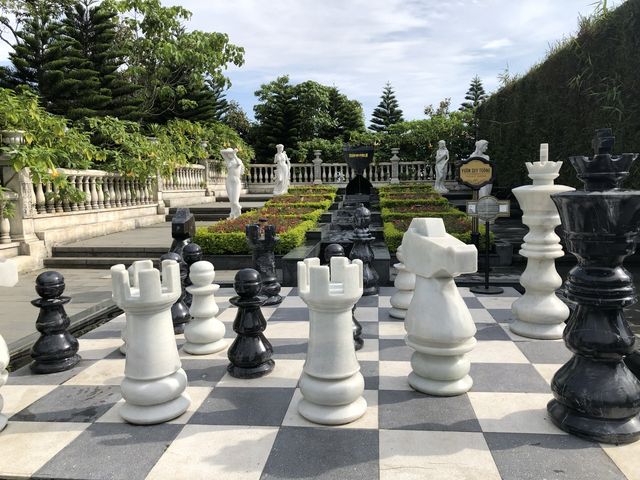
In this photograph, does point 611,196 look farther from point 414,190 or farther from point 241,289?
point 414,190

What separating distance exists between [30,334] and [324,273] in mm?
3419

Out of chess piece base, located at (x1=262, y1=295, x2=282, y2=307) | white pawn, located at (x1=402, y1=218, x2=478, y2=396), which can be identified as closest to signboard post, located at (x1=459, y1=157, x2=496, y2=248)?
chess piece base, located at (x1=262, y1=295, x2=282, y2=307)

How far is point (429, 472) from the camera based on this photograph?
6.48 feet

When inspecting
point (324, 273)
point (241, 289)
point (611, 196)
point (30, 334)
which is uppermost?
point (611, 196)

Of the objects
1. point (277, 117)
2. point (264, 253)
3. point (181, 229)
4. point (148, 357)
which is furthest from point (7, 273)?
point (277, 117)

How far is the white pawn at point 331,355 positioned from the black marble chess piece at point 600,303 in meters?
1.08

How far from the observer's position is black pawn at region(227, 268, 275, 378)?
3049 millimetres

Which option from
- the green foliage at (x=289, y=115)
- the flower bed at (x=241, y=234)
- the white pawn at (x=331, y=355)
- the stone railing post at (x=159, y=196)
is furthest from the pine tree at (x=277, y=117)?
the white pawn at (x=331, y=355)

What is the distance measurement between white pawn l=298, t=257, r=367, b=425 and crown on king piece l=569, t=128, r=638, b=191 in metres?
1.27

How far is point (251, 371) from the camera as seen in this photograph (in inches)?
120

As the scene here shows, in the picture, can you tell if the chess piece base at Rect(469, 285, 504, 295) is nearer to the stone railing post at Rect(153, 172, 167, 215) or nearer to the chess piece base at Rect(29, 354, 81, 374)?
the chess piece base at Rect(29, 354, 81, 374)

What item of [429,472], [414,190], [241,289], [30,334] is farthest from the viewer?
[414,190]

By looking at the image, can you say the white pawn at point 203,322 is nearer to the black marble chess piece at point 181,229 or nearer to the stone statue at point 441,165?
the black marble chess piece at point 181,229

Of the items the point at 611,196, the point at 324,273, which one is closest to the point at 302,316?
the point at 324,273
